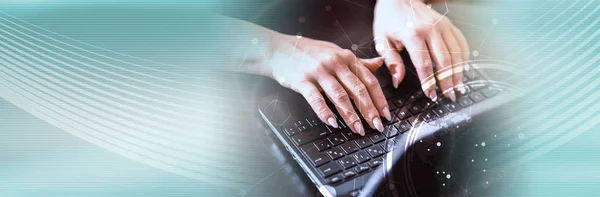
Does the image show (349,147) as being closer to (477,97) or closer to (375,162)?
(375,162)

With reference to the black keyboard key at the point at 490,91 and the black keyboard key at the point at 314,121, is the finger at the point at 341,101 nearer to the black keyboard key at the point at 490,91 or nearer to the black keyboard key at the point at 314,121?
the black keyboard key at the point at 314,121

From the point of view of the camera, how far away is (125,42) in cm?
75

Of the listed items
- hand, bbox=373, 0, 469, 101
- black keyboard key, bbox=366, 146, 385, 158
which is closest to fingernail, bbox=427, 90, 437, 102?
hand, bbox=373, 0, 469, 101

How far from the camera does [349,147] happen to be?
25.8 inches

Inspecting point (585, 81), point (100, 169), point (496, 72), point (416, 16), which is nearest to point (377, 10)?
point (416, 16)

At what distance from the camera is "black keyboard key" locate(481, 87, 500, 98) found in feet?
2.31

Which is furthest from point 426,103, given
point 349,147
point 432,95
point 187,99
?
point 187,99

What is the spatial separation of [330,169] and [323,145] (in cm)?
3

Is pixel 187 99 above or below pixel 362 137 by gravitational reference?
above

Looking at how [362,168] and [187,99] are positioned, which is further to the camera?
[187,99]

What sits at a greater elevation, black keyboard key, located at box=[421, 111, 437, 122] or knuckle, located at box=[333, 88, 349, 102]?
knuckle, located at box=[333, 88, 349, 102]

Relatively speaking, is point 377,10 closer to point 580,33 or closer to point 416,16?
point 416,16

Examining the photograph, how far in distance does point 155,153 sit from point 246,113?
12cm

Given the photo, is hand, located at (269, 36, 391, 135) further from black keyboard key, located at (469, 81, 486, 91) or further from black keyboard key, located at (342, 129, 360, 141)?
black keyboard key, located at (469, 81, 486, 91)
